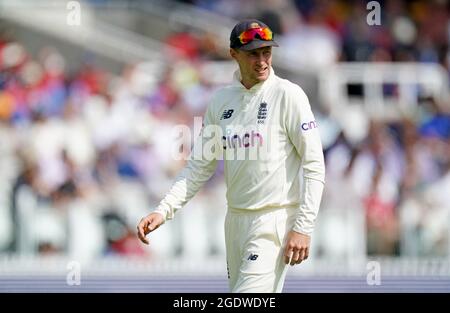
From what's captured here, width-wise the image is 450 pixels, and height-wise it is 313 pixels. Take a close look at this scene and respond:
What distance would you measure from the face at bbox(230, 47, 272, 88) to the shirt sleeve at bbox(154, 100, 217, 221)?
0.34 meters

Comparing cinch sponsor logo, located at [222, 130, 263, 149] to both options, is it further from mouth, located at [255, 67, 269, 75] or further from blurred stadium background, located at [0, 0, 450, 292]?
blurred stadium background, located at [0, 0, 450, 292]

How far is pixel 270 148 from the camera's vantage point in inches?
249

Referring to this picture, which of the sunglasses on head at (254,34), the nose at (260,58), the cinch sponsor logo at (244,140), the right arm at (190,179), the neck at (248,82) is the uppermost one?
the sunglasses on head at (254,34)

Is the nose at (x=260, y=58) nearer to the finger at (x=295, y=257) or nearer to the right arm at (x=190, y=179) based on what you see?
the right arm at (x=190, y=179)

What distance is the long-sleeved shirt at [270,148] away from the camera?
20.2ft

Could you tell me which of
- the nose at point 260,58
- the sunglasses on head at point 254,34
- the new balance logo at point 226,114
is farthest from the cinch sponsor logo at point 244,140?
the sunglasses on head at point 254,34

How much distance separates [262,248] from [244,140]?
0.61 metres

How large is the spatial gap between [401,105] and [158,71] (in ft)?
9.91

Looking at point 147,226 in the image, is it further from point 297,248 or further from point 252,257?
point 297,248

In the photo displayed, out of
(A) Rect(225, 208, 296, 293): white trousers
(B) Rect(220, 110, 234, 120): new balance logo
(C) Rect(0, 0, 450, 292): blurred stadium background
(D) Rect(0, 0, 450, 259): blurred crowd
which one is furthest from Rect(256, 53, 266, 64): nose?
(D) Rect(0, 0, 450, 259): blurred crowd

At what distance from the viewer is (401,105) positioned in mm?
13922

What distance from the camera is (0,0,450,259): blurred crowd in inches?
489

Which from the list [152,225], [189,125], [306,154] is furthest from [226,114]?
[189,125]

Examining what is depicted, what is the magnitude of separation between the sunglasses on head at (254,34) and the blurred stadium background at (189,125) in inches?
230
